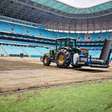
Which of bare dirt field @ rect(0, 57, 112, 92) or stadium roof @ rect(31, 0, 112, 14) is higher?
stadium roof @ rect(31, 0, 112, 14)

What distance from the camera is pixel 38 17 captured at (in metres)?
74.2

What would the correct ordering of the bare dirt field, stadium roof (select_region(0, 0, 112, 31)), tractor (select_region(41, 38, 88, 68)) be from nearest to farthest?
1. the bare dirt field
2. tractor (select_region(41, 38, 88, 68))
3. stadium roof (select_region(0, 0, 112, 31))

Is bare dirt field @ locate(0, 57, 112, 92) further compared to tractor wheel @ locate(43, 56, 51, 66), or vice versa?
tractor wheel @ locate(43, 56, 51, 66)

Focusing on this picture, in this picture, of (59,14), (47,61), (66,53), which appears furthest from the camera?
(59,14)

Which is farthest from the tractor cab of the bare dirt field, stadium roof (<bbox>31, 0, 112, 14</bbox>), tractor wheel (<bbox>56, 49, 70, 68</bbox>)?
stadium roof (<bbox>31, 0, 112, 14</bbox>)

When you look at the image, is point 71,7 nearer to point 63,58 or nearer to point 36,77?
point 63,58

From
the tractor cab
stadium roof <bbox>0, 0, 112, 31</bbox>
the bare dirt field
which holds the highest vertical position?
stadium roof <bbox>0, 0, 112, 31</bbox>

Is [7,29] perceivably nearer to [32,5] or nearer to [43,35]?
[32,5]

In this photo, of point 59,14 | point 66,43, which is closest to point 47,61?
point 66,43

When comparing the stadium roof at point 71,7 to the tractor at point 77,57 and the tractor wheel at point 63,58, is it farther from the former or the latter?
the tractor wheel at point 63,58

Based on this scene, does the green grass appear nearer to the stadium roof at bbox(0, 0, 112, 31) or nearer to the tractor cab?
the tractor cab

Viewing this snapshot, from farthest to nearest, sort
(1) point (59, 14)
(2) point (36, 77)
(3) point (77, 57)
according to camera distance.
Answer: (1) point (59, 14)
(3) point (77, 57)
(2) point (36, 77)

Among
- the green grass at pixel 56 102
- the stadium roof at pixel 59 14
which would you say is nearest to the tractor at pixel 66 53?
the green grass at pixel 56 102

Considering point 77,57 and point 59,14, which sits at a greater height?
point 59,14
